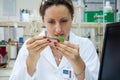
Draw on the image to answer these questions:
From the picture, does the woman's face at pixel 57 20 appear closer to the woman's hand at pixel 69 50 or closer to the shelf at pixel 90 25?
the woman's hand at pixel 69 50

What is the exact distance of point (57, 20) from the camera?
39.5 inches

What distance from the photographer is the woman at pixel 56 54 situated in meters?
0.94

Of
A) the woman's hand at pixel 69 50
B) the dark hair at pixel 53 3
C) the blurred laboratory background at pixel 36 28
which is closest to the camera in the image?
the woman's hand at pixel 69 50

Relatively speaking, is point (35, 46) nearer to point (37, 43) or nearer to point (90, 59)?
point (37, 43)

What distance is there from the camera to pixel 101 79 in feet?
2.80

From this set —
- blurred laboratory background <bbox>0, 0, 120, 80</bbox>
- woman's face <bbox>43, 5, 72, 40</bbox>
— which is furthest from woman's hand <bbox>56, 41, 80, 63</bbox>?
blurred laboratory background <bbox>0, 0, 120, 80</bbox>

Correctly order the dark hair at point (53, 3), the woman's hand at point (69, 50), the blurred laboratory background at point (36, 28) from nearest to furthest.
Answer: the woman's hand at point (69, 50), the dark hair at point (53, 3), the blurred laboratory background at point (36, 28)

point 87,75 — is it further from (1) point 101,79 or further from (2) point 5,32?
(2) point 5,32

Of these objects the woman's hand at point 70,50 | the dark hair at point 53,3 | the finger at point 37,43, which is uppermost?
the dark hair at point 53,3

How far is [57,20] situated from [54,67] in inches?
11.6

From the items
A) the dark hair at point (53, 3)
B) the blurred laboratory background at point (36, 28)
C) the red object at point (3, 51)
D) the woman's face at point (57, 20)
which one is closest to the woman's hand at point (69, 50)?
the woman's face at point (57, 20)

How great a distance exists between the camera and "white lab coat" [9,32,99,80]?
43.4 inches

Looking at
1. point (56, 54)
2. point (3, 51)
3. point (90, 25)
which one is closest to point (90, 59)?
point (56, 54)


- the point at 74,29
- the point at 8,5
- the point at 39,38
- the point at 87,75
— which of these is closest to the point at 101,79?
the point at 87,75
